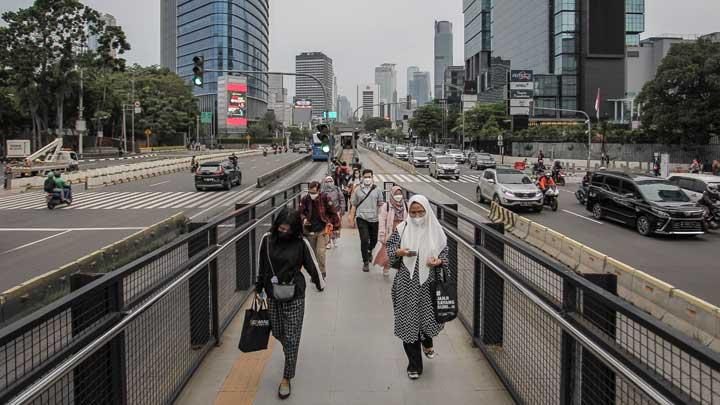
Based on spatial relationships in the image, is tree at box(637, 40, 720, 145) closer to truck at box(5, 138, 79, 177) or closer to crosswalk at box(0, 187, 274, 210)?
crosswalk at box(0, 187, 274, 210)

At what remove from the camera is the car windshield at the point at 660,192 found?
57.7 ft

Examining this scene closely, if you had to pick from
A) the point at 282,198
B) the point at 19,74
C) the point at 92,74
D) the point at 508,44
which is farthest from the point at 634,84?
the point at 282,198

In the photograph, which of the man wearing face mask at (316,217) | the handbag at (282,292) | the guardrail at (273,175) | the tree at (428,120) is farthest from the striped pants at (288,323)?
the tree at (428,120)

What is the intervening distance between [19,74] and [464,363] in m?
60.5

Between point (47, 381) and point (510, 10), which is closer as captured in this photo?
point (47, 381)

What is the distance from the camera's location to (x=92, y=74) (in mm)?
60094

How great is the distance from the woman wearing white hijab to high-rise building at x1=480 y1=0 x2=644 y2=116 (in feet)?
327

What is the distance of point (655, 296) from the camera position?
27.2 ft

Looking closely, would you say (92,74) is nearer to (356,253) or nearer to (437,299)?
(356,253)

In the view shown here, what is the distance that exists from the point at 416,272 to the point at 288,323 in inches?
48.8

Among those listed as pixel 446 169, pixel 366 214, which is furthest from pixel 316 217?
pixel 446 169

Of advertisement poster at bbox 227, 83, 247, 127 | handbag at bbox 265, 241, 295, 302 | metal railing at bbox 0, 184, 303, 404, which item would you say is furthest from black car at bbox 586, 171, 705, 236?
advertisement poster at bbox 227, 83, 247, 127

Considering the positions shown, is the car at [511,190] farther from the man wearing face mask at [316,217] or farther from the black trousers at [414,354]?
the black trousers at [414,354]

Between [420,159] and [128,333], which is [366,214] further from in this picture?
[420,159]
